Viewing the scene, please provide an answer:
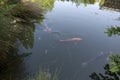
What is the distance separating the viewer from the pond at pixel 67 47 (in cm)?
536

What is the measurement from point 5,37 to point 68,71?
1.41 metres

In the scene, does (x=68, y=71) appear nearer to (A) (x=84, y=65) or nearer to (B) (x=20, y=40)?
(A) (x=84, y=65)

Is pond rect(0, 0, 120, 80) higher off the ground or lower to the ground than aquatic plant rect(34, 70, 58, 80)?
lower

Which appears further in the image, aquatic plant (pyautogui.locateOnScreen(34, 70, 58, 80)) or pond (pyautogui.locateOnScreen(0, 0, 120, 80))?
pond (pyautogui.locateOnScreen(0, 0, 120, 80))

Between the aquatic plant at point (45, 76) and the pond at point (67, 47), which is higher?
the aquatic plant at point (45, 76)

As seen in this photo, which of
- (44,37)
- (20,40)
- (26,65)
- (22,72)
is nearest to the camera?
(22,72)

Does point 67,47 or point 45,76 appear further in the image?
point 67,47

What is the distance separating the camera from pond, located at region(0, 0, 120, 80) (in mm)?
5363

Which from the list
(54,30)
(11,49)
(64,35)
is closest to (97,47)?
(64,35)

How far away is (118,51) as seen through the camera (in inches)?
263

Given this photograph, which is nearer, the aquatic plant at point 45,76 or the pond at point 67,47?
the aquatic plant at point 45,76

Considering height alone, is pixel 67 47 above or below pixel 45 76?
below

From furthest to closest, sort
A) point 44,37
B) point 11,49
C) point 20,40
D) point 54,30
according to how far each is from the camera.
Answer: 1. point 54,30
2. point 44,37
3. point 20,40
4. point 11,49

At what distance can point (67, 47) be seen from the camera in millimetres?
6664
